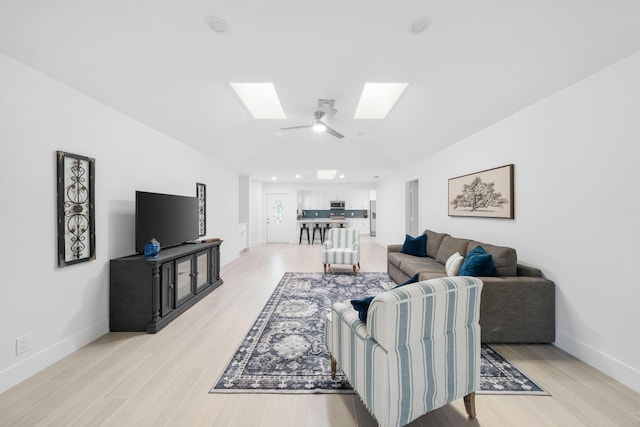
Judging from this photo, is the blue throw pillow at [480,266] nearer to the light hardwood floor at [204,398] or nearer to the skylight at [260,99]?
the light hardwood floor at [204,398]

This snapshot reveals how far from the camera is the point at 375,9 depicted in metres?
1.86

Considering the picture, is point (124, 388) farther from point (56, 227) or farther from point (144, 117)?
point (144, 117)

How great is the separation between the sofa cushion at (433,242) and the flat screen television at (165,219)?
150 inches

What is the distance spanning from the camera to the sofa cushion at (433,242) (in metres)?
4.21

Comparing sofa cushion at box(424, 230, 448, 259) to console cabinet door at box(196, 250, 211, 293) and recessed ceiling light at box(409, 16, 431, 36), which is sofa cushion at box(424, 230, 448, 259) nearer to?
recessed ceiling light at box(409, 16, 431, 36)

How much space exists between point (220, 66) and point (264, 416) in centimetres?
293

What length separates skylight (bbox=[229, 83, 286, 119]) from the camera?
3.62 m

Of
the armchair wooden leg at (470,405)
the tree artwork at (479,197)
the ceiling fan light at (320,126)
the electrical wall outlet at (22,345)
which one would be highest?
the ceiling fan light at (320,126)

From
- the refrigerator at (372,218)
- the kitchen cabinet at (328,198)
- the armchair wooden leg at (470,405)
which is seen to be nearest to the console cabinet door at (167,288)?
the armchair wooden leg at (470,405)

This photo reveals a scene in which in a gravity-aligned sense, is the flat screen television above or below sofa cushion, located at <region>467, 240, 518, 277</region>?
above

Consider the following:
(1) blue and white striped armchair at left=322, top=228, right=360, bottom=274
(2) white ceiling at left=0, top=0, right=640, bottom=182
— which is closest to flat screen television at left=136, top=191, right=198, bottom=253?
(2) white ceiling at left=0, top=0, right=640, bottom=182

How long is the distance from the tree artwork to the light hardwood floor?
1.58 metres

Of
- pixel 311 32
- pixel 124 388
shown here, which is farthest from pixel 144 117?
pixel 124 388

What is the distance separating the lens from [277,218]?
384 inches
